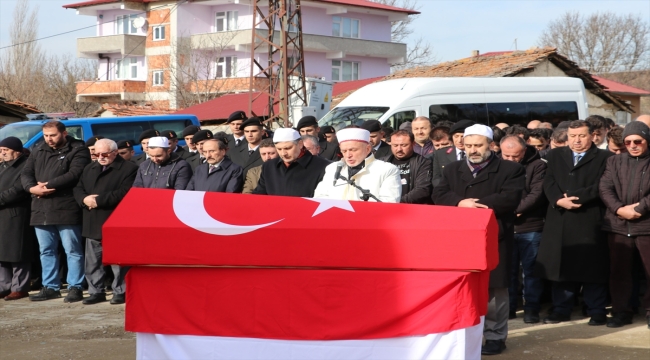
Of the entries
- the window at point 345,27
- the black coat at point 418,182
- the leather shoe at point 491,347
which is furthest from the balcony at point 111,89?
the leather shoe at point 491,347

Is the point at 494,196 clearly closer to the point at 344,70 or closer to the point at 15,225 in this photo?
the point at 15,225

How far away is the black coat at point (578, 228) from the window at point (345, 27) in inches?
1842

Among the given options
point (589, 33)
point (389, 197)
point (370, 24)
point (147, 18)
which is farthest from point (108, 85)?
point (389, 197)

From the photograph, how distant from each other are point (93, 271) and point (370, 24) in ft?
154

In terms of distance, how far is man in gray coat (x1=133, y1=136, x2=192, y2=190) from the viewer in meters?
9.78

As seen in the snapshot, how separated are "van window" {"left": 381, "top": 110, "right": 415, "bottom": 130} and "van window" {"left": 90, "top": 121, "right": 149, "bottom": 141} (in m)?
→ 7.28

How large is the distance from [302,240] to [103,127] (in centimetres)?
1544

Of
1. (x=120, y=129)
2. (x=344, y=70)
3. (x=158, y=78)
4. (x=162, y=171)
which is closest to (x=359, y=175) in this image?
(x=162, y=171)

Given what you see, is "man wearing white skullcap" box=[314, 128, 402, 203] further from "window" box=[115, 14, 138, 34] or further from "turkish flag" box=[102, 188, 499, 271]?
"window" box=[115, 14, 138, 34]

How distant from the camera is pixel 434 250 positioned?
521 centimetres

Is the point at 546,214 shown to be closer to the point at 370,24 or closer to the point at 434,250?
the point at 434,250

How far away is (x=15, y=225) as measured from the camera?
10.6 m

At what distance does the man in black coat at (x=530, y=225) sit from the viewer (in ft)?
27.7

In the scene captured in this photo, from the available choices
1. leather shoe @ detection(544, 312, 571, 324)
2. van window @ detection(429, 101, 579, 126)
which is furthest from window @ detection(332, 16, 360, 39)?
leather shoe @ detection(544, 312, 571, 324)
